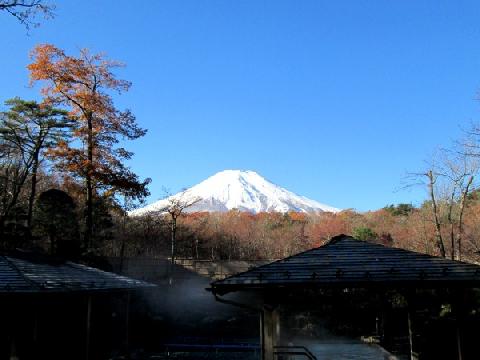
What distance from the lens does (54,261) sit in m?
14.8

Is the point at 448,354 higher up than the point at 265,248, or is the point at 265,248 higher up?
the point at 265,248

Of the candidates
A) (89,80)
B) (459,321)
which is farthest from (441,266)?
(89,80)

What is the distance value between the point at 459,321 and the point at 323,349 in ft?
26.4

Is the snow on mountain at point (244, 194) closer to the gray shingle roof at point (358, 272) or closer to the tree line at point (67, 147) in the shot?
the tree line at point (67, 147)

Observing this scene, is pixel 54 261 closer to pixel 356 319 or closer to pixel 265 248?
pixel 356 319

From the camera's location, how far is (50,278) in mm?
12250

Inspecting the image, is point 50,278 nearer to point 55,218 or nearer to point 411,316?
point 411,316

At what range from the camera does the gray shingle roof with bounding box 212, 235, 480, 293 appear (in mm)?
8648

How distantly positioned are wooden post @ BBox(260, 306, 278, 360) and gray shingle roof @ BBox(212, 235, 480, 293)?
0.51m

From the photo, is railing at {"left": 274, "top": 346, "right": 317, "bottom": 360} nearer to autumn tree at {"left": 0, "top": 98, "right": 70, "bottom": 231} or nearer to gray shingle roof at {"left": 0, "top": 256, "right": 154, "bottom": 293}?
gray shingle roof at {"left": 0, "top": 256, "right": 154, "bottom": 293}

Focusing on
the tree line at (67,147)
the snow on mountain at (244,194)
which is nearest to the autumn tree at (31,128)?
the tree line at (67,147)

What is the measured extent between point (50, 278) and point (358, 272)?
8.31 metres

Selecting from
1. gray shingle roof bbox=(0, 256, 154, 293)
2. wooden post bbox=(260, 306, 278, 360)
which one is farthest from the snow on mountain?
wooden post bbox=(260, 306, 278, 360)

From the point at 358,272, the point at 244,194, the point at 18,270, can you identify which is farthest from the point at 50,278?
the point at 244,194
